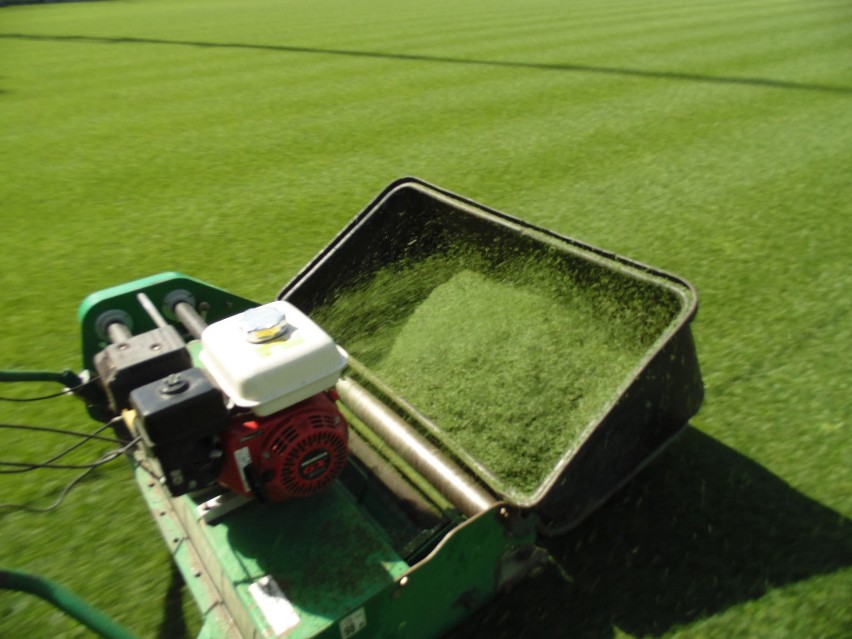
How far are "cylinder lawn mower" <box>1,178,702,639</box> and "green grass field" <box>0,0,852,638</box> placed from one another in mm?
309

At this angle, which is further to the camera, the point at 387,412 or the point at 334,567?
the point at 387,412

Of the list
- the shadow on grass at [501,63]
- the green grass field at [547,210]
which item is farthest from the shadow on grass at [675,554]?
the shadow on grass at [501,63]

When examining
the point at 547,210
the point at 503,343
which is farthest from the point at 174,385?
the point at 547,210

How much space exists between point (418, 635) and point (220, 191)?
4.08 meters

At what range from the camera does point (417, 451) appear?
2.10m

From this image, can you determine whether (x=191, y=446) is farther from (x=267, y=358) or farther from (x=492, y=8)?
(x=492, y=8)

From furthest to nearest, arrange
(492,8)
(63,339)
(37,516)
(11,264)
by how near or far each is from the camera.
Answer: (492,8), (11,264), (63,339), (37,516)

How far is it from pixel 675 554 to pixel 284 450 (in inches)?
48.2

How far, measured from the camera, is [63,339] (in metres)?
3.35

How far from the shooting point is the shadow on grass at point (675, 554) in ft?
6.40

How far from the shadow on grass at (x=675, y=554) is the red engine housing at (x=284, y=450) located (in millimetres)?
602

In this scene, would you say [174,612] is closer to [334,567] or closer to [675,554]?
[334,567]

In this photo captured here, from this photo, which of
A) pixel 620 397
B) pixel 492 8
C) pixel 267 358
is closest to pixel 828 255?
pixel 620 397

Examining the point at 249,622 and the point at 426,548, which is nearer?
the point at 249,622
